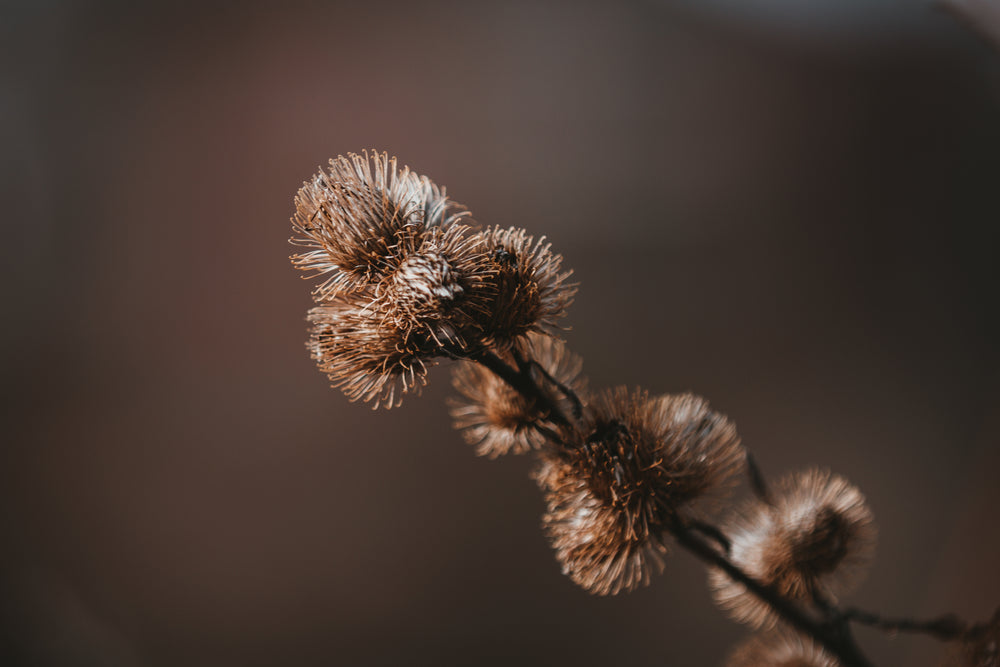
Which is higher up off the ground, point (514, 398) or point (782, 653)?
point (514, 398)

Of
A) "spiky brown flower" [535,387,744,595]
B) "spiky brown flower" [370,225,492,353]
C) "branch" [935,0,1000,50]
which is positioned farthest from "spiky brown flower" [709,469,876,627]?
"branch" [935,0,1000,50]

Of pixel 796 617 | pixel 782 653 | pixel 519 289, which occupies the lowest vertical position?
pixel 782 653

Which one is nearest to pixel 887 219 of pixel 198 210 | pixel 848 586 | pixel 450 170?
pixel 450 170

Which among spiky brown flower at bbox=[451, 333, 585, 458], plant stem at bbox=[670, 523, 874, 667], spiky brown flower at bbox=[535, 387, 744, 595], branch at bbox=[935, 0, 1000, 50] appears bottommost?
plant stem at bbox=[670, 523, 874, 667]

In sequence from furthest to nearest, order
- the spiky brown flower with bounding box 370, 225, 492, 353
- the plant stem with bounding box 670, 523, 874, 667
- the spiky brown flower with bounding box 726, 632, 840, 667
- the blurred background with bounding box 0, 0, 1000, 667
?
the blurred background with bounding box 0, 0, 1000, 667 → the spiky brown flower with bounding box 726, 632, 840, 667 → the plant stem with bounding box 670, 523, 874, 667 → the spiky brown flower with bounding box 370, 225, 492, 353

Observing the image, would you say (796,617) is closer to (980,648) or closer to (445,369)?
(980,648)

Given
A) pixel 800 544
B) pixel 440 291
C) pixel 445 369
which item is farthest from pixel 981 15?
pixel 445 369

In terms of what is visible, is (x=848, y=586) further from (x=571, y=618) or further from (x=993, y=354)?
(x=993, y=354)

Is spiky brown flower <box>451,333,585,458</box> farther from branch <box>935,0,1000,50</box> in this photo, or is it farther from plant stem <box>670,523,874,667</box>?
branch <box>935,0,1000,50</box>
